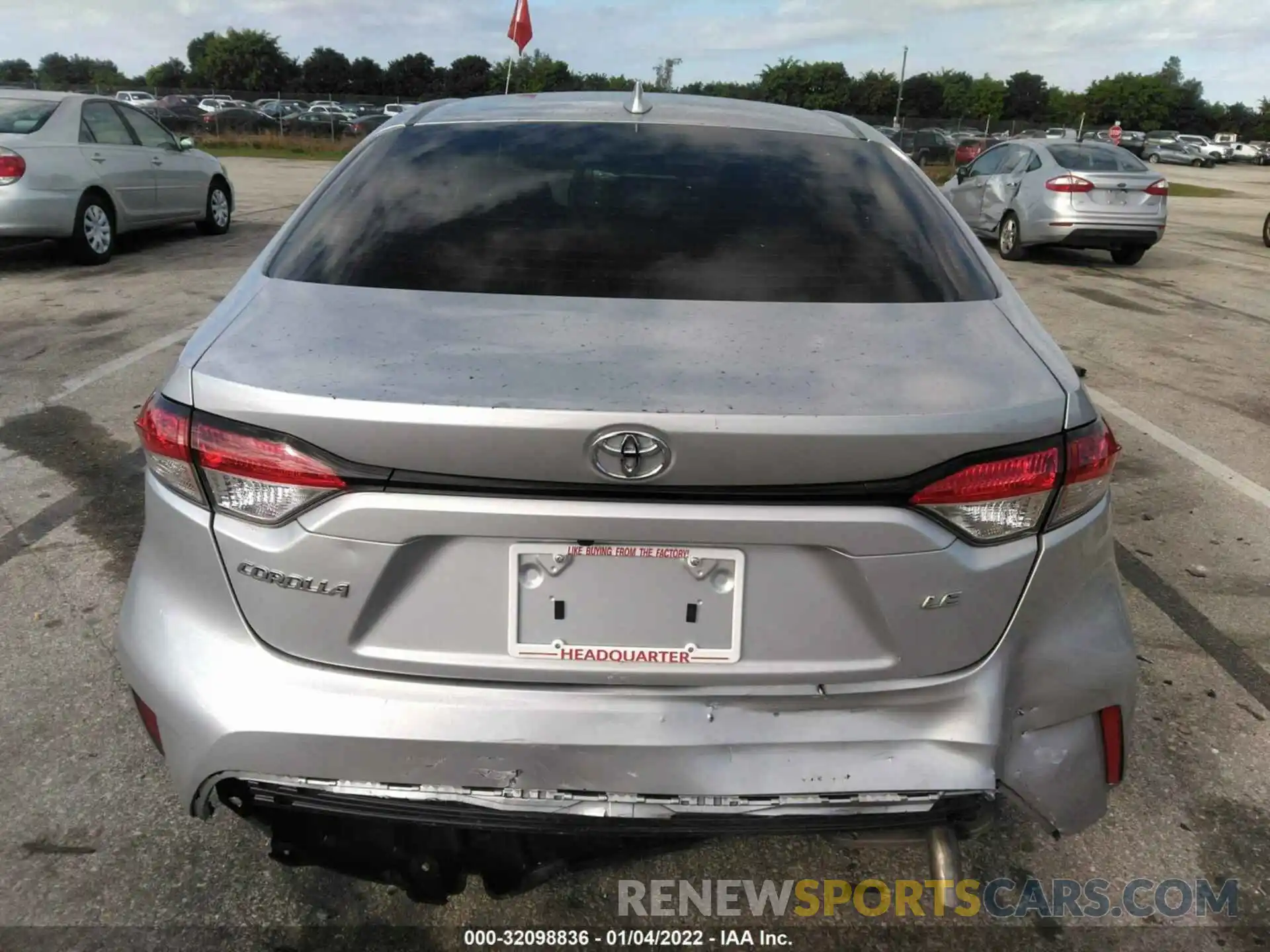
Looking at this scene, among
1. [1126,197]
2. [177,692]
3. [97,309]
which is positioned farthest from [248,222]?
[177,692]

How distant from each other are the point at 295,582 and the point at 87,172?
31.6ft

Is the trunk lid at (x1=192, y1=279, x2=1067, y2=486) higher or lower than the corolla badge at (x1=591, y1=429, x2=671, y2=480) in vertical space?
higher

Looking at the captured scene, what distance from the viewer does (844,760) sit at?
1786 millimetres

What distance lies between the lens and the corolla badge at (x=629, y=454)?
1.63 m

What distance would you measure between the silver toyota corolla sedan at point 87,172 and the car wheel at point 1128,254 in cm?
1133

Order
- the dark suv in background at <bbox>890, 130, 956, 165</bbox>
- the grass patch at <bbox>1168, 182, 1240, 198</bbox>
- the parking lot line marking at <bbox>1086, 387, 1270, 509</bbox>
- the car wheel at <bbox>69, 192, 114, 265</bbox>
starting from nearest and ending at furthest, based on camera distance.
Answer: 1. the parking lot line marking at <bbox>1086, 387, 1270, 509</bbox>
2. the car wheel at <bbox>69, 192, 114, 265</bbox>
3. the grass patch at <bbox>1168, 182, 1240, 198</bbox>
4. the dark suv in background at <bbox>890, 130, 956, 165</bbox>

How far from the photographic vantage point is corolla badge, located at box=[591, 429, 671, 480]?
1629 mm

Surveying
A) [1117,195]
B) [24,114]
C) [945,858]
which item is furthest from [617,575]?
[1117,195]

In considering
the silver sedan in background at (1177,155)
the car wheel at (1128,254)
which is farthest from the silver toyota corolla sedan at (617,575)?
the silver sedan in background at (1177,155)

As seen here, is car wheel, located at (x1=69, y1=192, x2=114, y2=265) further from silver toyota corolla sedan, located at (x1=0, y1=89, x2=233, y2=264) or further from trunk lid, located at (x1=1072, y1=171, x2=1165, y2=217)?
trunk lid, located at (x1=1072, y1=171, x2=1165, y2=217)

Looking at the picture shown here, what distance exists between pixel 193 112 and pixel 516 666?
5285 cm

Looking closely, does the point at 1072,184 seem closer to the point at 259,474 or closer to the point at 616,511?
the point at 616,511

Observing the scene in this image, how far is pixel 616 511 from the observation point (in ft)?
5.48

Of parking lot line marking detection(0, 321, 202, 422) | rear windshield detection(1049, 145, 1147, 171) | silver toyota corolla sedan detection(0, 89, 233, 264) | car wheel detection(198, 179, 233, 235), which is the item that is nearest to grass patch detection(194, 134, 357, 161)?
car wheel detection(198, 179, 233, 235)
